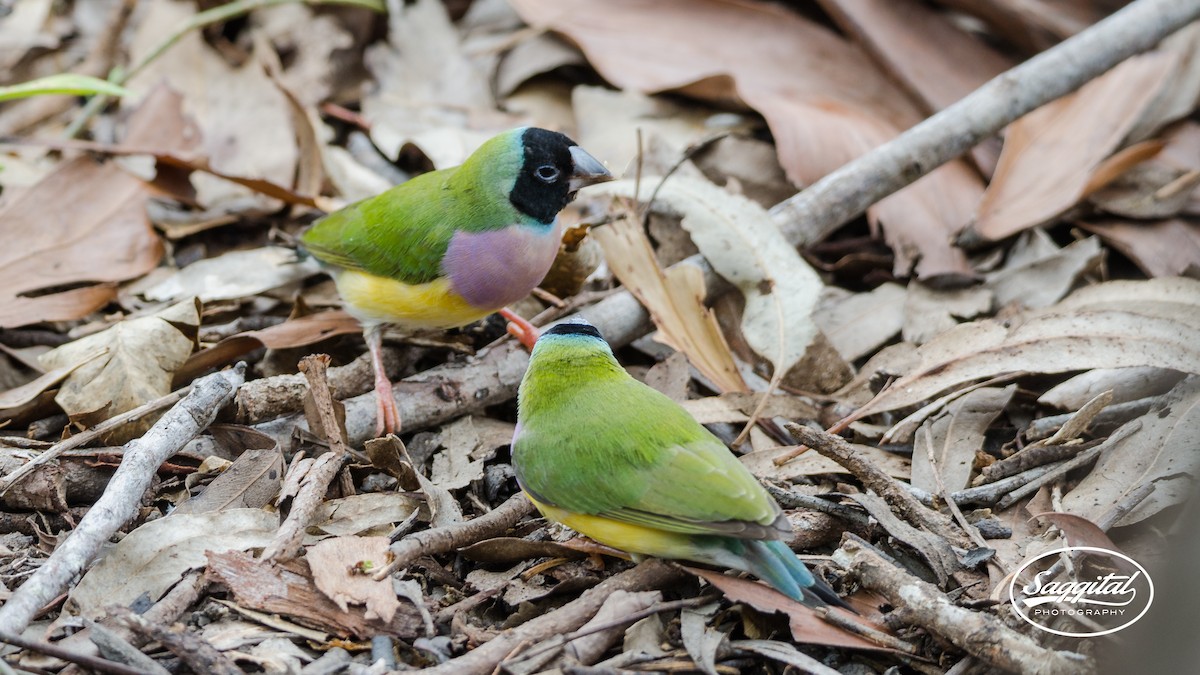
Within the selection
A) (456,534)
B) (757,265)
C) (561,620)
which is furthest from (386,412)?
(757,265)

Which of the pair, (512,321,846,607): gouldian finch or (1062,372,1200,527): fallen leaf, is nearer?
(512,321,846,607): gouldian finch

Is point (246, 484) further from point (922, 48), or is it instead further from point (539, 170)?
point (922, 48)

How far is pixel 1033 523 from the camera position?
3.43m

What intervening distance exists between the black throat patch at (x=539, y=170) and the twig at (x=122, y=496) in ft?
3.98

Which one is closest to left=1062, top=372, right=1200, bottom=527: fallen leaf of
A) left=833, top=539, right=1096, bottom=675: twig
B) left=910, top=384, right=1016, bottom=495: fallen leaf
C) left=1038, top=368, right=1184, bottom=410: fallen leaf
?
left=1038, top=368, right=1184, bottom=410: fallen leaf

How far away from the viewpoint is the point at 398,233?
14.2 ft

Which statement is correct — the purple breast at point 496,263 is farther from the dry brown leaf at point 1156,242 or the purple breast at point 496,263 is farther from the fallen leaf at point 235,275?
the dry brown leaf at point 1156,242

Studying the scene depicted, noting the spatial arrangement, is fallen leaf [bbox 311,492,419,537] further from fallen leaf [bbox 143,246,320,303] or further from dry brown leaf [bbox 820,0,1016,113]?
dry brown leaf [bbox 820,0,1016,113]

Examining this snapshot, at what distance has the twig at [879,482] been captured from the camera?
3.31 m

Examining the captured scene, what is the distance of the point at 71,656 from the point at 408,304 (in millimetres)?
1925

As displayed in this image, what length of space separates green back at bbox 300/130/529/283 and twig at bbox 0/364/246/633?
86cm

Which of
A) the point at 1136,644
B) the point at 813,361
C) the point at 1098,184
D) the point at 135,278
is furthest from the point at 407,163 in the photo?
the point at 1136,644

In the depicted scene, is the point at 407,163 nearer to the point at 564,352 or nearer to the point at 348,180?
the point at 348,180

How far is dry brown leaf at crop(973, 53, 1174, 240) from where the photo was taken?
5.20 metres
